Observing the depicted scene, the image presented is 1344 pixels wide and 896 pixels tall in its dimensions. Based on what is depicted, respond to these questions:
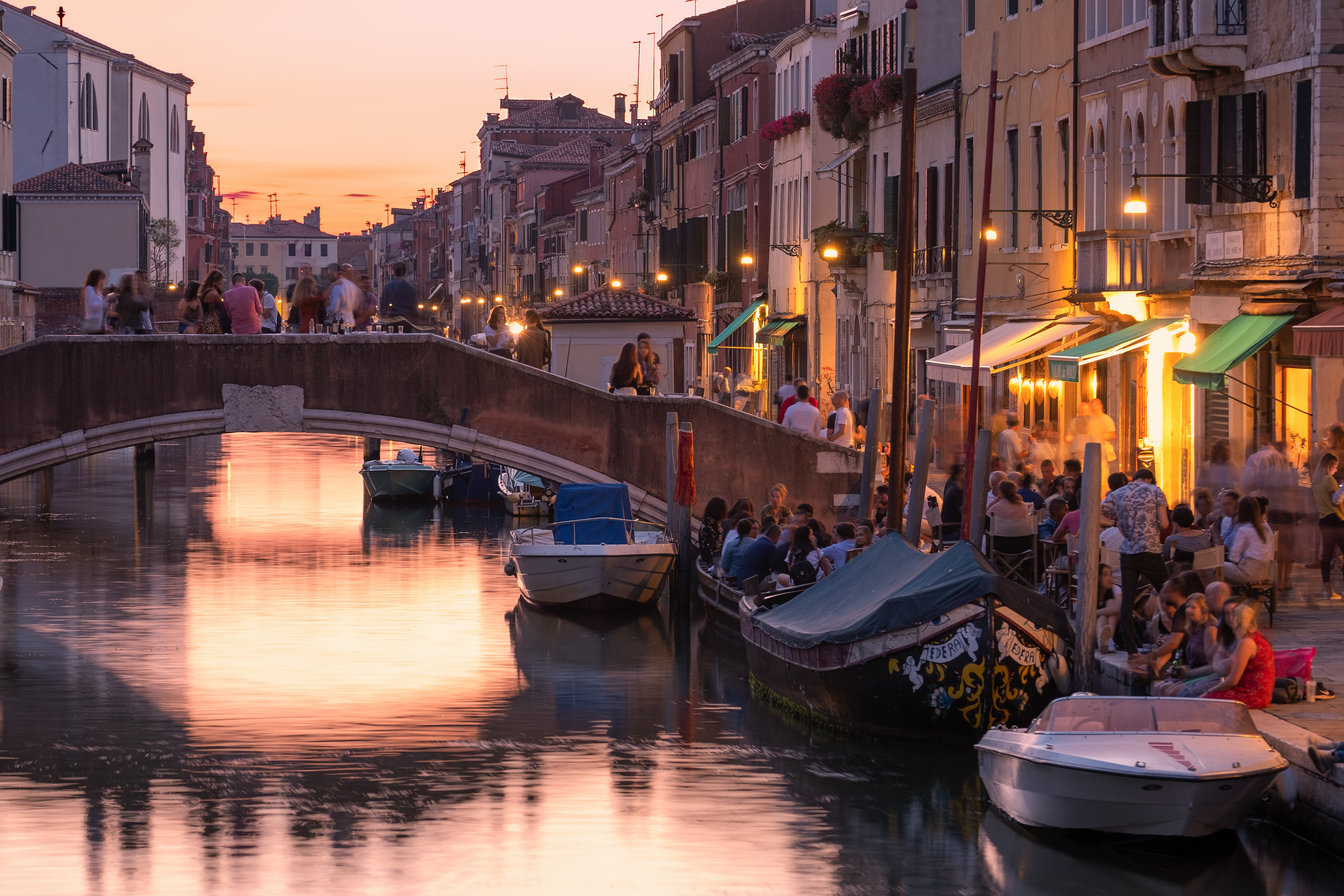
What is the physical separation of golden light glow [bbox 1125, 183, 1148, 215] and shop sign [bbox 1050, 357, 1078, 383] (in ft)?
5.66

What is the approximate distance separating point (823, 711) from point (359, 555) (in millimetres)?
16640

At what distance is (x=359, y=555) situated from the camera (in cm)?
3127

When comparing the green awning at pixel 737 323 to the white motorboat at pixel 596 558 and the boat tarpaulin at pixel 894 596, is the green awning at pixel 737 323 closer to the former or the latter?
the white motorboat at pixel 596 558

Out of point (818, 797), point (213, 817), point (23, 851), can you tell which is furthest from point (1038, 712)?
point (23, 851)

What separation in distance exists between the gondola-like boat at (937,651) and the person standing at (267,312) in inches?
396

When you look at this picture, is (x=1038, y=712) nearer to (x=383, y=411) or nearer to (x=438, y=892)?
(x=438, y=892)

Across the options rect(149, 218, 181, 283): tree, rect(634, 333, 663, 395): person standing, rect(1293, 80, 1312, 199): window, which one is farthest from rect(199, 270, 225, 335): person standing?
rect(149, 218, 181, 283): tree

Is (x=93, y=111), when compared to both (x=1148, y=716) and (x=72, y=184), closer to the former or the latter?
(x=72, y=184)

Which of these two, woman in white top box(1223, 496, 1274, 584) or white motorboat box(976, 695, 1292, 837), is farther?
woman in white top box(1223, 496, 1274, 584)

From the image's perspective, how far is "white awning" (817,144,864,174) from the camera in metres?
33.4

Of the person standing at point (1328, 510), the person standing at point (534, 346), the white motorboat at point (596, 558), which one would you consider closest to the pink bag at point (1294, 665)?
the person standing at point (1328, 510)

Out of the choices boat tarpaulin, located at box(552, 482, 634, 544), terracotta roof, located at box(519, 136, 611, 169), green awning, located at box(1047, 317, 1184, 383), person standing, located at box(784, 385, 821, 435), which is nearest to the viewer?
green awning, located at box(1047, 317, 1184, 383)

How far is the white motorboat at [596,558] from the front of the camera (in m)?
23.5

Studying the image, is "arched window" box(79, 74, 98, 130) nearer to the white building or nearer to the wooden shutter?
the white building
